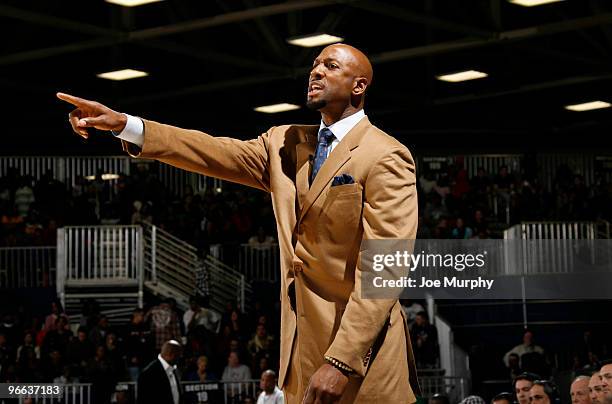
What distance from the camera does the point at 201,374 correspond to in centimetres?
1828

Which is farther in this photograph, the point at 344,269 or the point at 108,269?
the point at 108,269

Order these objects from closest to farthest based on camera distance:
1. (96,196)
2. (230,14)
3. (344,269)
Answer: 1. (344,269)
2. (230,14)
3. (96,196)

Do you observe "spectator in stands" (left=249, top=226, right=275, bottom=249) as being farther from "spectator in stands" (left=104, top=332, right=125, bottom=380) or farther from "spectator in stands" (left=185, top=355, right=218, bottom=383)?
"spectator in stands" (left=185, top=355, right=218, bottom=383)

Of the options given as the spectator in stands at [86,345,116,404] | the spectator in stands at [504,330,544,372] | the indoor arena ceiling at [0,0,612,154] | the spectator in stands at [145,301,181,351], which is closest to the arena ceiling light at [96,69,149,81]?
the indoor arena ceiling at [0,0,612,154]

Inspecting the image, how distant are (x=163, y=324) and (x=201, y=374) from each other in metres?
2.31

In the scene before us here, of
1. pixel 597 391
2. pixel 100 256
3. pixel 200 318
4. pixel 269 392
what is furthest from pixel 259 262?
pixel 597 391

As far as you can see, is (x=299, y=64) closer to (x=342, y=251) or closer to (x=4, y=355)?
(x=4, y=355)

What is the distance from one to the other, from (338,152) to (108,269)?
19719 millimetres

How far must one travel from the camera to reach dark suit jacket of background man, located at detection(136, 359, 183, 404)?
1396 centimetres

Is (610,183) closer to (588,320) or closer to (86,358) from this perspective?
(588,320)

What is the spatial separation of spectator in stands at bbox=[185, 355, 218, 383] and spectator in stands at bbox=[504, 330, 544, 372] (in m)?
4.56

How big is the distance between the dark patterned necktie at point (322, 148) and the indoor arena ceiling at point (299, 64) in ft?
49.5

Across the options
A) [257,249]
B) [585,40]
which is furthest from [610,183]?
[257,249]

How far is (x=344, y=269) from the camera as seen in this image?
418cm
